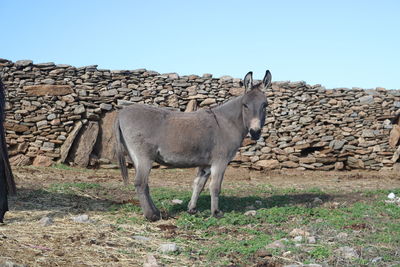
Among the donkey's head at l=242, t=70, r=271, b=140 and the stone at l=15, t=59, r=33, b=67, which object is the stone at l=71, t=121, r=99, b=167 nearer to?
the stone at l=15, t=59, r=33, b=67

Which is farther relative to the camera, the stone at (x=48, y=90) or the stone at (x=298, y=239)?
the stone at (x=48, y=90)

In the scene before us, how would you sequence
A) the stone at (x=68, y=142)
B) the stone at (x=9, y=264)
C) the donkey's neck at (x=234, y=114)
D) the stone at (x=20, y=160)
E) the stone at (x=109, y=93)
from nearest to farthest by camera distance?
the stone at (x=9, y=264) < the donkey's neck at (x=234, y=114) < the stone at (x=20, y=160) < the stone at (x=68, y=142) < the stone at (x=109, y=93)

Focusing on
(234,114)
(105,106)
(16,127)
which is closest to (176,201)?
(234,114)

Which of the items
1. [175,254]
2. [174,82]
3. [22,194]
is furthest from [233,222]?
[174,82]

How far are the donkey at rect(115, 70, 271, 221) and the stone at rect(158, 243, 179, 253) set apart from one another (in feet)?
5.03

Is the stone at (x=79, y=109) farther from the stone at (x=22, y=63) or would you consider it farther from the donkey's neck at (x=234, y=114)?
the donkey's neck at (x=234, y=114)

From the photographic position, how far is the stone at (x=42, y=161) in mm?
13617

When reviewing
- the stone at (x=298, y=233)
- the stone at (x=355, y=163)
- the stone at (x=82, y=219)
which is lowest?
the stone at (x=355, y=163)

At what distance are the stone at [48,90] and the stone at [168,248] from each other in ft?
33.8

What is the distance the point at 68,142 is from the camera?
13.8 m

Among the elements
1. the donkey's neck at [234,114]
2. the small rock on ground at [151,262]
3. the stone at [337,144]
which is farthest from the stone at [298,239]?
the stone at [337,144]

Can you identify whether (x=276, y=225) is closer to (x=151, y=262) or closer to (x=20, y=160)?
(x=151, y=262)

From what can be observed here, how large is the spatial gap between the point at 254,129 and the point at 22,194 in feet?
14.6

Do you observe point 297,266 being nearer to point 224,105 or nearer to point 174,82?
point 224,105
